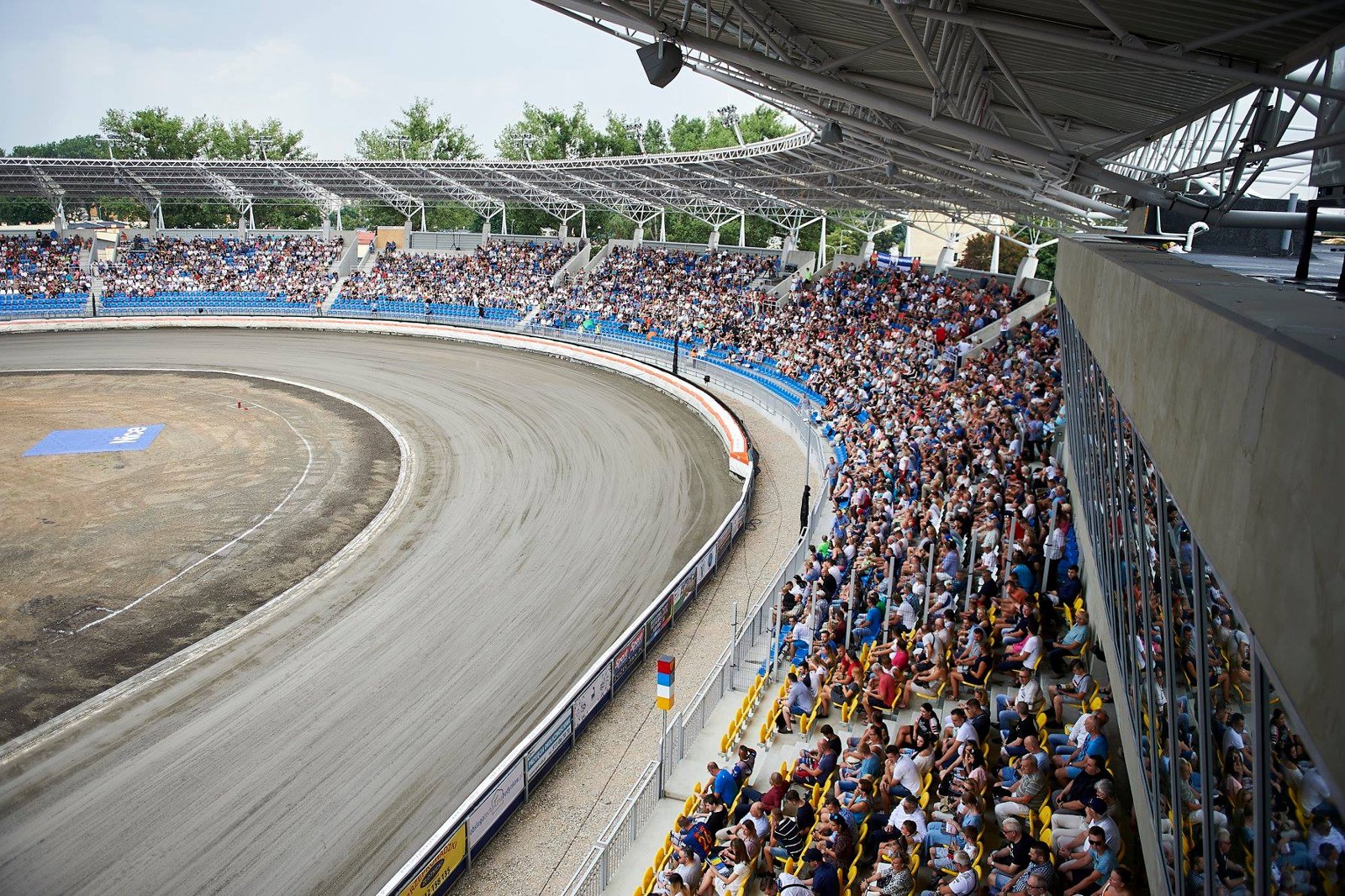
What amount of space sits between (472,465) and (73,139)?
545 feet

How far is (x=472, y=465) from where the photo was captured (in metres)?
24.1

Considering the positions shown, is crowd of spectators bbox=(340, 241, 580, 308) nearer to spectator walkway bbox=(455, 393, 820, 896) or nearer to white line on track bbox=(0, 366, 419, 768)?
white line on track bbox=(0, 366, 419, 768)

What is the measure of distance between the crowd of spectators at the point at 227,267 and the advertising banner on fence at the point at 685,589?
142ft

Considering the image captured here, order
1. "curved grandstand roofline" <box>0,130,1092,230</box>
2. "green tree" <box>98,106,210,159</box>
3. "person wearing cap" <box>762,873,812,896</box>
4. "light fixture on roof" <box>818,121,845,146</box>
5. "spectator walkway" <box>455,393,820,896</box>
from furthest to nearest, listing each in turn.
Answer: "green tree" <box>98,106,210,159</box>
"curved grandstand roofline" <box>0,130,1092,230</box>
"light fixture on roof" <box>818,121,845,146</box>
"spectator walkway" <box>455,393,820,896</box>
"person wearing cap" <box>762,873,812,896</box>

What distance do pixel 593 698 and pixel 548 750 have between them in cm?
123

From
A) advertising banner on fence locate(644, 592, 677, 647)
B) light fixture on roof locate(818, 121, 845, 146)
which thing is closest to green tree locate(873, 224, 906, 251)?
light fixture on roof locate(818, 121, 845, 146)

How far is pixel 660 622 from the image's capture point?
45.6ft

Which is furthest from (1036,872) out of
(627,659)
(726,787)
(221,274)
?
(221,274)

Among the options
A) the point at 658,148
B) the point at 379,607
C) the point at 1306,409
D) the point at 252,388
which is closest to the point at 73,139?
the point at 658,148

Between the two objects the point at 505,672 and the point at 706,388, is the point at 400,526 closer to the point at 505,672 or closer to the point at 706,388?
the point at 505,672

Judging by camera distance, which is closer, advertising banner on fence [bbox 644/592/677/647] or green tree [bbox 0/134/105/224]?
advertising banner on fence [bbox 644/592/677/647]

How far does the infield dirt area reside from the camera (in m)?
14.0

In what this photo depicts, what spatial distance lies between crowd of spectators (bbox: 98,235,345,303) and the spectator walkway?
4351 centimetres

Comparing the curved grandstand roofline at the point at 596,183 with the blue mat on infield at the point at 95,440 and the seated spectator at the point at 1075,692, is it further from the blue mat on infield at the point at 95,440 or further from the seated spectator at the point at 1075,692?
the blue mat on infield at the point at 95,440
